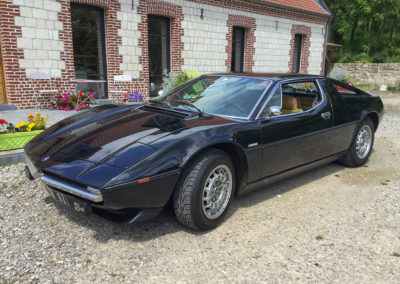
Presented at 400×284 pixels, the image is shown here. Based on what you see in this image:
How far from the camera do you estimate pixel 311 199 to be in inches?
157

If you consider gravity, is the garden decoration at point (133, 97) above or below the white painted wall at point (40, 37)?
below

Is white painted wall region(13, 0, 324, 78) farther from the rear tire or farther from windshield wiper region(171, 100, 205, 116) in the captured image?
the rear tire

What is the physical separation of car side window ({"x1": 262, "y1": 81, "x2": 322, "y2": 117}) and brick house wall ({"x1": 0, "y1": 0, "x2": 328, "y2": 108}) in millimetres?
6738

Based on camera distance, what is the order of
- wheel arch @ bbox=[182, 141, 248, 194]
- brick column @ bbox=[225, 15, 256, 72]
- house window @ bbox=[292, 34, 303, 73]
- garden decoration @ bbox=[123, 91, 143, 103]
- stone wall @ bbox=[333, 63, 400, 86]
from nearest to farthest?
wheel arch @ bbox=[182, 141, 248, 194] → garden decoration @ bbox=[123, 91, 143, 103] → brick column @ bbox=[225, 15, 256, 72] → house window @ bbox=[292, 34, 303, 73] → stone wall @ bbox=[333, 63, 400, 86]

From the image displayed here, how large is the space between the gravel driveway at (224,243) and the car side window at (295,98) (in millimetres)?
1067

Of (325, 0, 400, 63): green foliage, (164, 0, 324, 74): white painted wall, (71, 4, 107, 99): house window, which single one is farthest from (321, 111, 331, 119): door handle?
(325, 0, 400, 63): green foliage

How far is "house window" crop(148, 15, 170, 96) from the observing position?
1164 centimetres

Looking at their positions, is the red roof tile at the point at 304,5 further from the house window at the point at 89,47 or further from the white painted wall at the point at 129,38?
the house window at the point at 89,47

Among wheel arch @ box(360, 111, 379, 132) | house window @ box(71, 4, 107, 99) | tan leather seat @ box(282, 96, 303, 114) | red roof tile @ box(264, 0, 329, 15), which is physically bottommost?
wheel arch @ box(360, 111, 379, 132)

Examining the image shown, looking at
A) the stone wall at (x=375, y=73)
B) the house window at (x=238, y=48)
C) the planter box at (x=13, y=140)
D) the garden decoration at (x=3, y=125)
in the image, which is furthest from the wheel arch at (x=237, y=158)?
the stone wall at (x=375, y=73)

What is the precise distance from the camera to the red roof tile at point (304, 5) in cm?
1518

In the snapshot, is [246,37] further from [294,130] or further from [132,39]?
[294,130]

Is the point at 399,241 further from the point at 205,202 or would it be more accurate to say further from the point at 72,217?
the point at 72,217

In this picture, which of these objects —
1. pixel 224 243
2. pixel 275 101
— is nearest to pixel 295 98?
pixel 275 101
